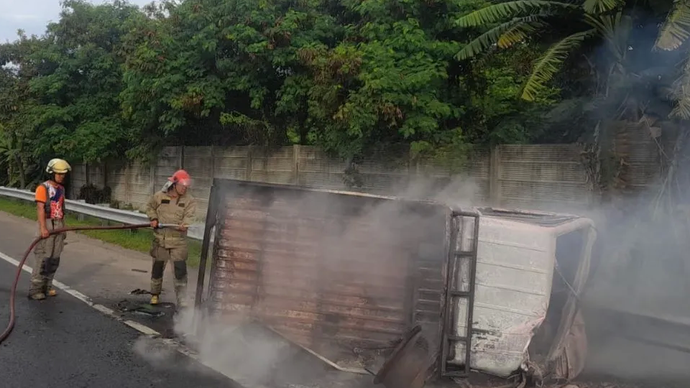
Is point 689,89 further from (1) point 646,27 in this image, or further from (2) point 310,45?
(2) point 310,45

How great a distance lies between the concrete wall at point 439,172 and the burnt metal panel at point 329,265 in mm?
1775

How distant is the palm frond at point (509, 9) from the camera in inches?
326

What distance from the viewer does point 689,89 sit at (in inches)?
259

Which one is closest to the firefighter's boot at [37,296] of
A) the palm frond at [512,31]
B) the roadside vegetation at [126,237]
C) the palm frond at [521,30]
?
the roadside vegetation at [126,237]

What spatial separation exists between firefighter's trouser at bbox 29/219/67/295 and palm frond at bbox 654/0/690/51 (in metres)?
7.40

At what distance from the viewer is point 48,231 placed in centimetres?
686

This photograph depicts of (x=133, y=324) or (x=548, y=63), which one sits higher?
(x=548, y=63)

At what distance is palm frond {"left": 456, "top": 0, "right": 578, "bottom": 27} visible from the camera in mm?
8280

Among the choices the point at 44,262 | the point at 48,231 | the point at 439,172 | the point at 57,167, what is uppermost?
the point at 439,172

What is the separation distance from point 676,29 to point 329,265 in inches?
192

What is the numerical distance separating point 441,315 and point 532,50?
6967mm

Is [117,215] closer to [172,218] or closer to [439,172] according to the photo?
[172,218]

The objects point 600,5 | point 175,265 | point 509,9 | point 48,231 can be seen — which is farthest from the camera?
point 509,9

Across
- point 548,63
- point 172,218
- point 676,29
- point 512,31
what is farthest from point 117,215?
point 676,29
